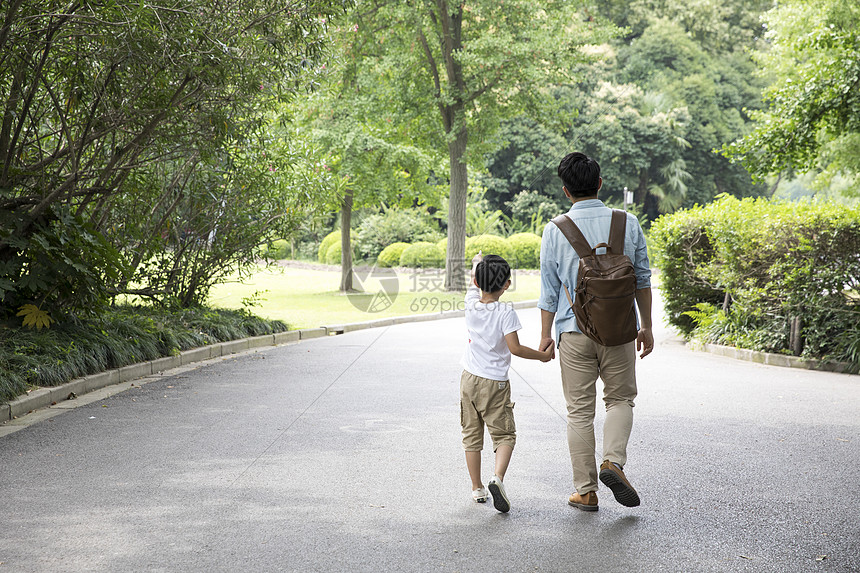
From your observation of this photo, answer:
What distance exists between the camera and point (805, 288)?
11.1m

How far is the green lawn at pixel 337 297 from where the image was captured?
16.7m

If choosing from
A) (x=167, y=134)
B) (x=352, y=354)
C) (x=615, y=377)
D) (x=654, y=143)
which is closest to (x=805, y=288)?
(x=352, y=354)

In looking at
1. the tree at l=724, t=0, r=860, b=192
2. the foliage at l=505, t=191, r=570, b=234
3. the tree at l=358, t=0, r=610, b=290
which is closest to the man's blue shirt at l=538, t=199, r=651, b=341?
the tree at l=724, t=0, r=860, b=192

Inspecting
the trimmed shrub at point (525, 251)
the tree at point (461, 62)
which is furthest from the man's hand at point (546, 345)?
the trimmed shrub at point (525, 251)

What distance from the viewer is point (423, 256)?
34.6 metres

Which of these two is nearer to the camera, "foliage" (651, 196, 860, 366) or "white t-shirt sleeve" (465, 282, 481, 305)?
"white t-shirt sleeve" (465, 282, 481, 305)

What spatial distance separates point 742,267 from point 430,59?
42.6 feet

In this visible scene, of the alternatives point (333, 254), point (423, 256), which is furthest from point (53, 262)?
point (333, 254)

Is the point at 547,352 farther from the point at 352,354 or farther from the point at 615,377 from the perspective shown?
the point at 352,354

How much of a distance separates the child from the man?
0.80 feet

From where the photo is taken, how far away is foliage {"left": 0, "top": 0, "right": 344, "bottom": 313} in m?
7.65

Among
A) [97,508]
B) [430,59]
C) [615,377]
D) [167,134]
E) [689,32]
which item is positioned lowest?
[97,508]

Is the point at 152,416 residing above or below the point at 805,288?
below

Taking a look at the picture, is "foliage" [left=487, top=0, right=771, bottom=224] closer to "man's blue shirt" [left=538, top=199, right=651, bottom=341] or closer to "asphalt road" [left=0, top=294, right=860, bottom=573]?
"asphalt road" [left=0, top=294, right=860, bottom=573]
